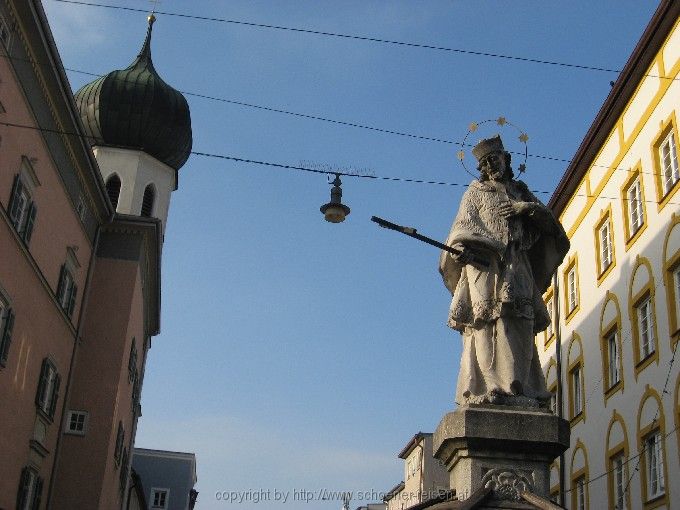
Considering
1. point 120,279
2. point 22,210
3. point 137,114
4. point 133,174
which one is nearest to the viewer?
point 22,210

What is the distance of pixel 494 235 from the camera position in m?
7.69

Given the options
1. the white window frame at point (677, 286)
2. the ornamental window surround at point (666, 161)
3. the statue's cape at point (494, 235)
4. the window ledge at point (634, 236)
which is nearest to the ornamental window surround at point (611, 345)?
the window ledge at point (634, 236)

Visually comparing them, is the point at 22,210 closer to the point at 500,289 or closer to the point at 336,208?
the point at 336,208

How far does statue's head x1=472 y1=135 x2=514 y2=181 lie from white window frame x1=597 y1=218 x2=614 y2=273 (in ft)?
57.6

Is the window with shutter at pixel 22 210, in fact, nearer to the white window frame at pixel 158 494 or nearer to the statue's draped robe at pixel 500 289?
the statue's draped robe at pixel 500 289

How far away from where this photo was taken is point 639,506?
2062cm

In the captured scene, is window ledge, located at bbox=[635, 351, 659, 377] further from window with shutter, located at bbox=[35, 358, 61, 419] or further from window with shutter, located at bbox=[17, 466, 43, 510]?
window with shutter, located at bbox=[17, 466, 43, 510]

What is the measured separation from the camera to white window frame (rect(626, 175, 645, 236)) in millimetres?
22844

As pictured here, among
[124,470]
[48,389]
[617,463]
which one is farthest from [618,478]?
[124,470]

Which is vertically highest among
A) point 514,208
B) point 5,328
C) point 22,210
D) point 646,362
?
point 22,210

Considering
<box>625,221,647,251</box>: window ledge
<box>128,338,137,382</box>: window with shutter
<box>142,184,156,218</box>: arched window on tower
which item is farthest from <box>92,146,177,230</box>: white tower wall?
<box>625,221,647,251</box>: window ledge

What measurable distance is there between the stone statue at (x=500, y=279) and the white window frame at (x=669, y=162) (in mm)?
13687

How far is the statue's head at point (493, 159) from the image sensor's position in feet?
26.6

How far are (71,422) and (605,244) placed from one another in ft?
53.5
